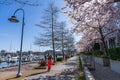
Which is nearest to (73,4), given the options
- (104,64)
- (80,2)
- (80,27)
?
(80,2)

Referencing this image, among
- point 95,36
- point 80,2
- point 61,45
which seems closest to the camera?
point 80,2

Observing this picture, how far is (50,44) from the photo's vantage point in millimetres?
34250

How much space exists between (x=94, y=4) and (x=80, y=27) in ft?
44.2

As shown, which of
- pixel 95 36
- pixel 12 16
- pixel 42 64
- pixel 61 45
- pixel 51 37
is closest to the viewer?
pixel 12 16

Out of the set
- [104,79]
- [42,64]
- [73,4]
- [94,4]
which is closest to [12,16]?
[73,4]

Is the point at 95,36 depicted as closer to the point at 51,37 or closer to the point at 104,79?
the point at 51,37

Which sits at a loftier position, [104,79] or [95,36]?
[95,36]

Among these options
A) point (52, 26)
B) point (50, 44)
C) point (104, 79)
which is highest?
point (52, 26)

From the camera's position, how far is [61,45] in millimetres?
44875

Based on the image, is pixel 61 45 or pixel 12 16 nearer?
pixel 12 16

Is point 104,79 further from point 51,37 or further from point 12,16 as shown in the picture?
point 51,37

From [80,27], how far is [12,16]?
1162 cm

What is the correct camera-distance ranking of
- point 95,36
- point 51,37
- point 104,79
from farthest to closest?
1. point 51,37
2. point 95,36
3. point 104,79

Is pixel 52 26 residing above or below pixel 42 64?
above
